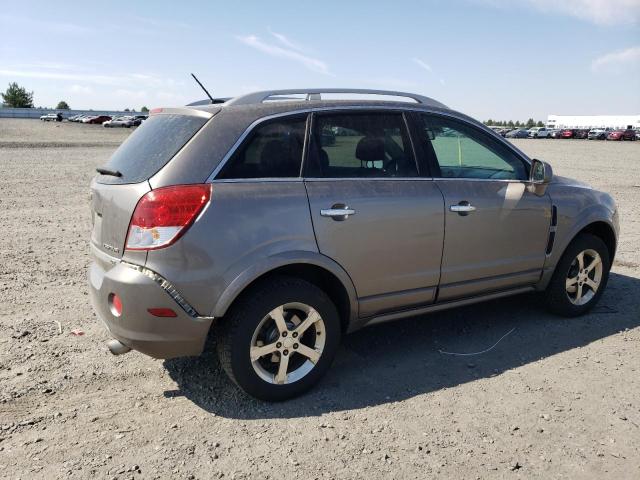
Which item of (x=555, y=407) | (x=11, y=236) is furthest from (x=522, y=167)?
(x=11, y=236)

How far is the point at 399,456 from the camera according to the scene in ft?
9.78

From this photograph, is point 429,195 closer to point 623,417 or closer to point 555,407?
point 555,407

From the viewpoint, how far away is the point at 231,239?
3.16 m

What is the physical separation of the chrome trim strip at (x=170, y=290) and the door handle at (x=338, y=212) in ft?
3.20

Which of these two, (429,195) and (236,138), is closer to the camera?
(236,138)

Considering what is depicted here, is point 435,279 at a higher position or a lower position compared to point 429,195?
lower

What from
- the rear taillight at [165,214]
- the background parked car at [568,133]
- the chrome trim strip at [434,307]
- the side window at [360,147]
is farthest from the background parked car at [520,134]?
the rear taillight at [165,214]

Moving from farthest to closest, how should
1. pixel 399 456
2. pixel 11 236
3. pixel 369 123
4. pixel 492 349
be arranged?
pixel 11 236 → pixel 492 349 → pixel 369 123 → pixel 399 456

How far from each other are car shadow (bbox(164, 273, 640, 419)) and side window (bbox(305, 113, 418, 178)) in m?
1.40

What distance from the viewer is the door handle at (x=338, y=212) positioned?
3.47m

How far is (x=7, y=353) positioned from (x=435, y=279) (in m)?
3.19

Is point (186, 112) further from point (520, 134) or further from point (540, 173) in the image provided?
point (520, 134)

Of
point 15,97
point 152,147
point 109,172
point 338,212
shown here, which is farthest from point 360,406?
point 15,97

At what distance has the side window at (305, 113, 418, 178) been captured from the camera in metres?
3.62
